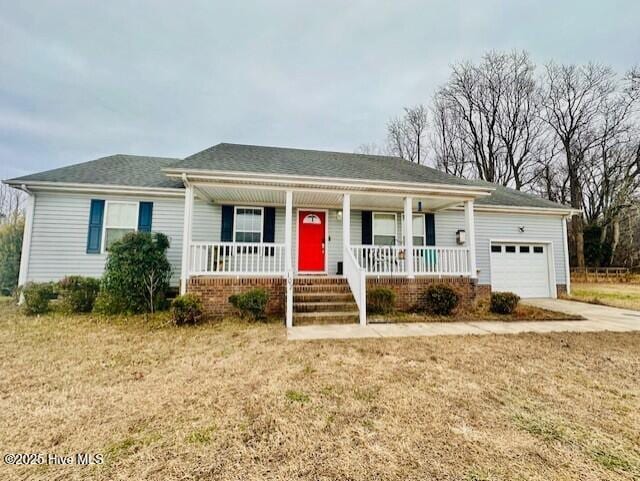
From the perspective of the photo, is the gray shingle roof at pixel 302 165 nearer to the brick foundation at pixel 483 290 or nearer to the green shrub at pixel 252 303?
the green shrub at pixel 252 303

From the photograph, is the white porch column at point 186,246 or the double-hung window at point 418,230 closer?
the white porch column at point 186,246

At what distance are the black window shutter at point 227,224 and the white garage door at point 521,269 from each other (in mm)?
9556

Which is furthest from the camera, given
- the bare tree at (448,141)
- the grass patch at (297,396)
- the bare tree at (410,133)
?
the bare tree at (410,133)

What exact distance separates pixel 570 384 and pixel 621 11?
62.8 ft

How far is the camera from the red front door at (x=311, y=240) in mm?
9055

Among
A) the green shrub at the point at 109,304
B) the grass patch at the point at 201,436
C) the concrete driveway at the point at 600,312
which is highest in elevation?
the green shrub at the point at 109,304

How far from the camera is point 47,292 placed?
694cm

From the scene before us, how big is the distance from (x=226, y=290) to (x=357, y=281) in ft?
10.4

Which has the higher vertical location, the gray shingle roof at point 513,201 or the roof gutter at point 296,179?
the gray shingle roof at point 513,201

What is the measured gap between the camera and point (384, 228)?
31.8 feet

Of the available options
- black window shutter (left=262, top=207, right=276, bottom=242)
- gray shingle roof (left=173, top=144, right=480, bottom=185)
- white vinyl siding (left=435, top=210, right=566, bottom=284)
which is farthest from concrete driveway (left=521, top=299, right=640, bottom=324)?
black window shutter (left=262, top=207, right=276, bottom=242)

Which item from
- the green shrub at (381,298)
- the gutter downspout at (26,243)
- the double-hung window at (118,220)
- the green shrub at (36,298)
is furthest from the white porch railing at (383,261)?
the gutter downspout at (26,243)

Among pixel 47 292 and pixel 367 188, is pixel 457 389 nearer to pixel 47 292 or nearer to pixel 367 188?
pixel 367 188

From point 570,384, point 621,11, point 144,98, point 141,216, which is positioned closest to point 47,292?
point 141,216
